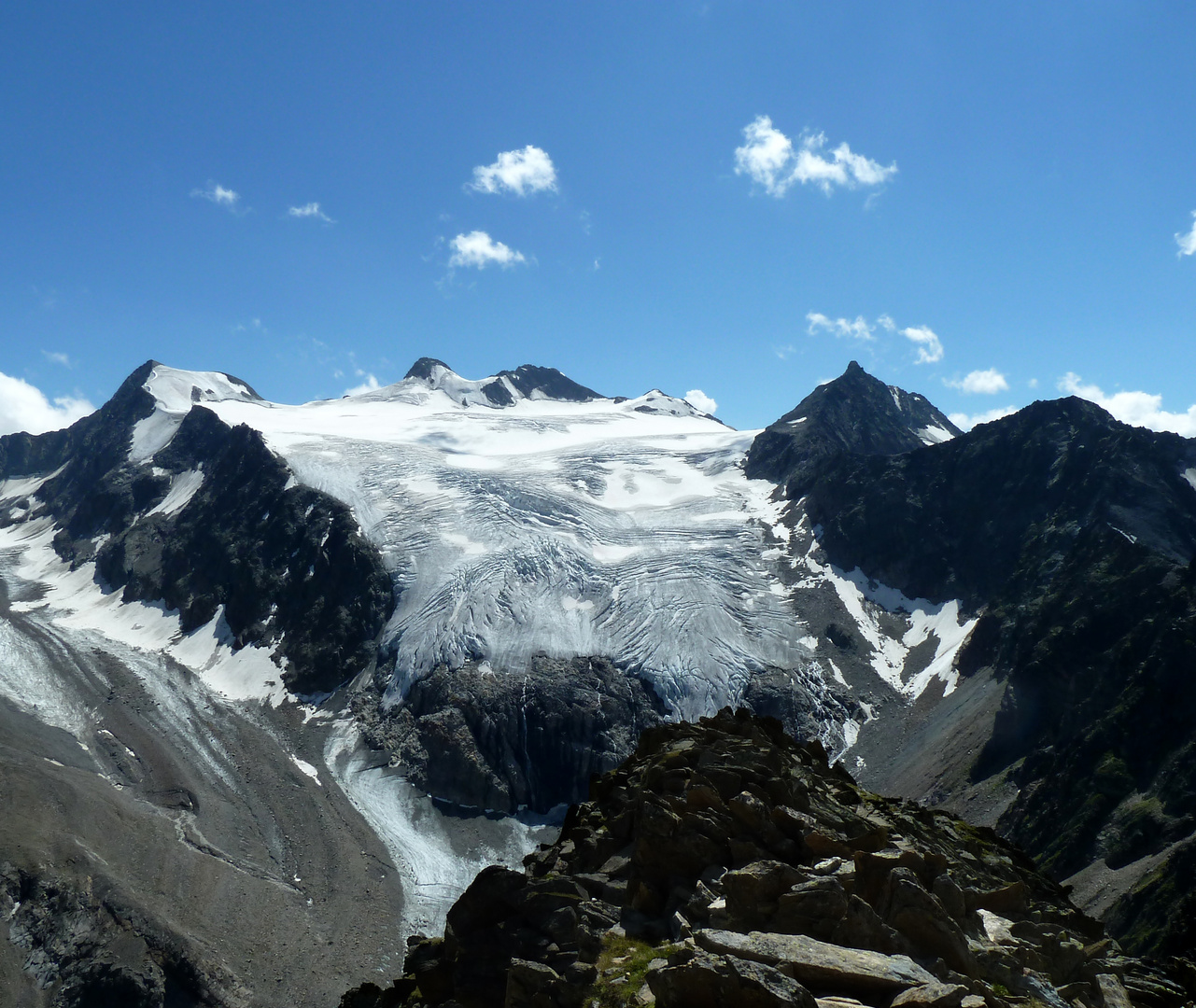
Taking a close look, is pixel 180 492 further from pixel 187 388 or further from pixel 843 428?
pixel 843 428

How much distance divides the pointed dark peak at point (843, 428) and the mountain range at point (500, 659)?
1.37m

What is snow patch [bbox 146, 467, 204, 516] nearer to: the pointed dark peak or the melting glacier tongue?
the melting glacier tongue

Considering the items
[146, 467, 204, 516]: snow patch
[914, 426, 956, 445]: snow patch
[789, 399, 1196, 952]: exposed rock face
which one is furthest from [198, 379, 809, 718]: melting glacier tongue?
[914, 426, 956, 445]: snow patch

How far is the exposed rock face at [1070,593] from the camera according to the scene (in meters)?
49.7

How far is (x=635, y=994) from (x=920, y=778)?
6354 centimetres

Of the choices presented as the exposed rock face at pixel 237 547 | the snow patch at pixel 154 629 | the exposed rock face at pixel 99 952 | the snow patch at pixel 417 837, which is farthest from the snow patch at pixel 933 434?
the exposed rock face at pixel 99 952

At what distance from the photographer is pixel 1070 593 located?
77500mm

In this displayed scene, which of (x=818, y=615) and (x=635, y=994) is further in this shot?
(x=818, y=615)

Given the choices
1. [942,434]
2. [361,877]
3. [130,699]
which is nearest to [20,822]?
[361,877]

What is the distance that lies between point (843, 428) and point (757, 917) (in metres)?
147

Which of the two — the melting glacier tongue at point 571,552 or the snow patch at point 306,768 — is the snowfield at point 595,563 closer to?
the melting glacier tongue at point 571,552

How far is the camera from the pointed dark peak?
130m

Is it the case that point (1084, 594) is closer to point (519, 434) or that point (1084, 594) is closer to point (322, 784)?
point (322, 784)

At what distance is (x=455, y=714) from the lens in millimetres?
78812
